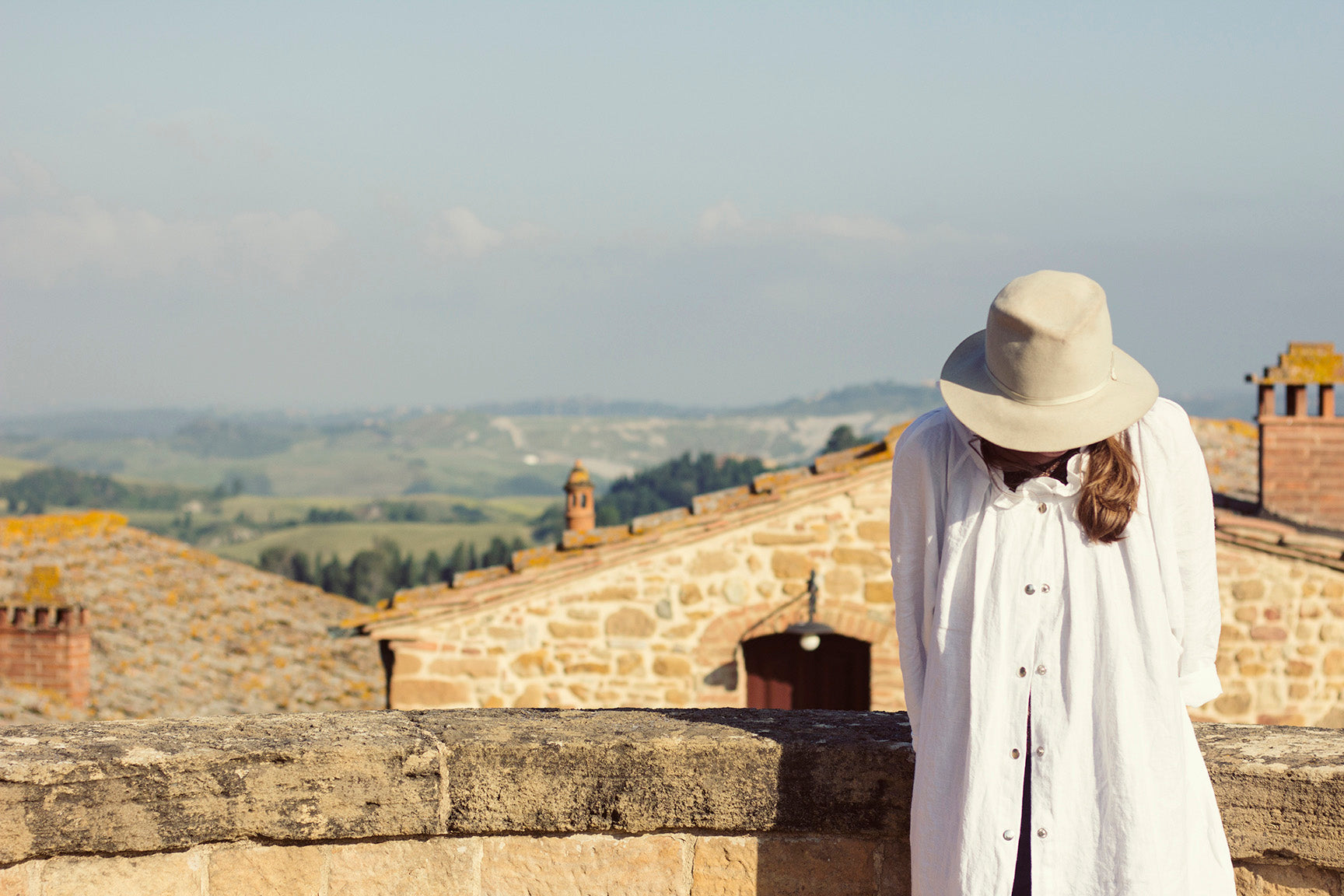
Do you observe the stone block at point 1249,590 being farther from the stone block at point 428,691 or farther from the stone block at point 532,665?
the stone block at point 428,691

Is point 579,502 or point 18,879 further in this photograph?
point 579,502

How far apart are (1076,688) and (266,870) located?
1.59 metres

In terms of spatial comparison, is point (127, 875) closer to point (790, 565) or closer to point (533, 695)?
point (533, 695)

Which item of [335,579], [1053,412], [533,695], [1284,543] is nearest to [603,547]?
[533,695]

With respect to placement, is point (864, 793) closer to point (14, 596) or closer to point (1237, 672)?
point (1237, 672)

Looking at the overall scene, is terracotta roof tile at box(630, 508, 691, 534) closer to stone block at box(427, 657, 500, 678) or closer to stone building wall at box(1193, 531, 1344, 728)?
stone block at box(427, 657, 500, 678)

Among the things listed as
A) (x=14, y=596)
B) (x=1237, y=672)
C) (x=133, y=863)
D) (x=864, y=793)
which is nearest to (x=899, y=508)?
(x=864, y=793)

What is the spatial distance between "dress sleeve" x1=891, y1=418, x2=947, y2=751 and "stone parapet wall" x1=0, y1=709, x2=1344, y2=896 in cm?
→ 28

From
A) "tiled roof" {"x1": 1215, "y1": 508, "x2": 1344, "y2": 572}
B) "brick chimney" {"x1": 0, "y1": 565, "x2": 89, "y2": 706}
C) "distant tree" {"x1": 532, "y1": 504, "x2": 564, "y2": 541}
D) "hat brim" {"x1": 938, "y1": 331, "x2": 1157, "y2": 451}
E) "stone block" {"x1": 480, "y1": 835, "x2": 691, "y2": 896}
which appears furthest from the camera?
"distant tree" {"x1": 532, "y1": 504, "x2": 564, "y2": 541}

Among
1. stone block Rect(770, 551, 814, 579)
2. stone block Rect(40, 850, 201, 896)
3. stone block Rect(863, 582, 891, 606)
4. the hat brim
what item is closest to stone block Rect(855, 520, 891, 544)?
stone block Rect(863, 582, 891, 606)

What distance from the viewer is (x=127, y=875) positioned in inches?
88.6

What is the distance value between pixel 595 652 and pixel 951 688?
819 cm

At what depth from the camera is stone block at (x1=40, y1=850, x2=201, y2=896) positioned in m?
2.23

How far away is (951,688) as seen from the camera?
2033mm
